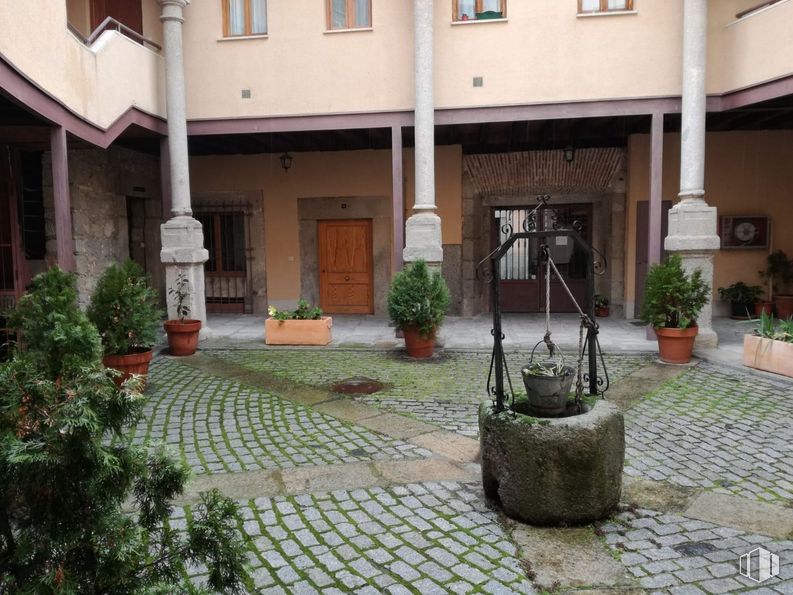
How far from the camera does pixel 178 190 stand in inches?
379

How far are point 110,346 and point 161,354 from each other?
2.23m

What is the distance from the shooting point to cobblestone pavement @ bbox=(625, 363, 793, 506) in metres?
4.18

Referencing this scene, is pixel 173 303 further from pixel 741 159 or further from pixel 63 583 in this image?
pixel 741 159

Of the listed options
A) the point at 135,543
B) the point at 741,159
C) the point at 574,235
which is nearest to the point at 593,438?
the point at 574,235

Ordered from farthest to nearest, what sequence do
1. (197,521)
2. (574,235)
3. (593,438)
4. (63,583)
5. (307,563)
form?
1. (574,235)
2. (593,438)
3. (307,563)
4. (197,521)
5. (63,583)

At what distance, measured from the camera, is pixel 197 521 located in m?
2.05

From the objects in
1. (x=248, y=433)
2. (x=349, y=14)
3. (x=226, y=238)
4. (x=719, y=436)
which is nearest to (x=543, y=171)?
(x=349, y=14)

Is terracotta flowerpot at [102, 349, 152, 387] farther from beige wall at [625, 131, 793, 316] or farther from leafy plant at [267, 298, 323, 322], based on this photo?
beige wall at [625, 131, 793, 316]

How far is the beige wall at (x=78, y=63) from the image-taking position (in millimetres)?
5977

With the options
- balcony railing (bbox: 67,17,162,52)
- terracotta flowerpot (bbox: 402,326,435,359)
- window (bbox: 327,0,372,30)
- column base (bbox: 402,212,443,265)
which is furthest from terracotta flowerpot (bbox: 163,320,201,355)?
window (bbox: 327,0,372,30)

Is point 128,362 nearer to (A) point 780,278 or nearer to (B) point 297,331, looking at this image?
(B) point 297,331

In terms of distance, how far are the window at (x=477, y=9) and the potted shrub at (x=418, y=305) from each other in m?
3.90

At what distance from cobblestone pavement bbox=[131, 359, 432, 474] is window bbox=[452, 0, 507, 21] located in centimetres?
642

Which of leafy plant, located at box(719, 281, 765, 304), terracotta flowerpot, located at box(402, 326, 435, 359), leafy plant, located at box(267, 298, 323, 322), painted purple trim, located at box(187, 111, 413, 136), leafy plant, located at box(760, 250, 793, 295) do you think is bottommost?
terracotta flowerpot, located at box(402, 326, 435, 359)
